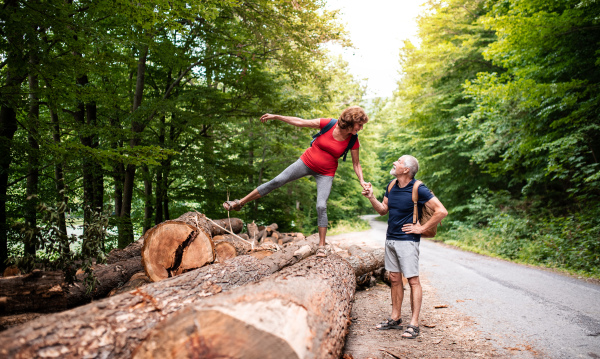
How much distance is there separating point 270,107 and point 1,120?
6.28 metres

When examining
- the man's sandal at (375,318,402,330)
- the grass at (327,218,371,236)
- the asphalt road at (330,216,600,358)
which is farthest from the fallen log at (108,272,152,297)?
the grass at (327,218,371,236)

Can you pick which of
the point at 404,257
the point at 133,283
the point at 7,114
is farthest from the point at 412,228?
the point at 7,114

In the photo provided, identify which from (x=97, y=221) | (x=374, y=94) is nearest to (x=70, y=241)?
(x=97, y=221)

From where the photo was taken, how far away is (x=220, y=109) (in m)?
9.91

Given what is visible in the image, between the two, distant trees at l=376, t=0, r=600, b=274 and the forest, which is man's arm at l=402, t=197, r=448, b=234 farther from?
distant trees at l=376, t=0, r=600, b=274

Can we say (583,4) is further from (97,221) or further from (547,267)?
(97,221)

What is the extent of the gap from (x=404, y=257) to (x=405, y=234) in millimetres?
267

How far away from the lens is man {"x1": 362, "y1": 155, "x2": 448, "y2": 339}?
372 cm

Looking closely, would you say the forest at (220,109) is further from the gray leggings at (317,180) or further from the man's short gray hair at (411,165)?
the man's short gray hair at (411,165)

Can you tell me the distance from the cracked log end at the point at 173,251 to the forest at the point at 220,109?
69 centimetres

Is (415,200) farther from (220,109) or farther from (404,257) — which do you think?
(220,109)

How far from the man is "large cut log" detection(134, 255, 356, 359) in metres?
1.55

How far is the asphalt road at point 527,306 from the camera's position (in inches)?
134

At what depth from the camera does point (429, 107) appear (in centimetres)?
1708
